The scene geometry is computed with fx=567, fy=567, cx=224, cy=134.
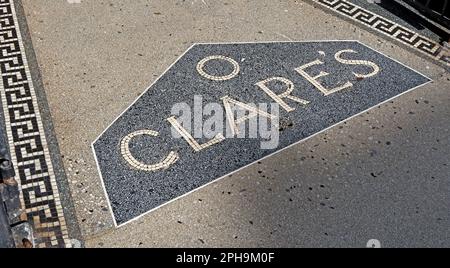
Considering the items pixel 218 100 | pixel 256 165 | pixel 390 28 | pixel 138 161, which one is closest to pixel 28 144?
pixel 138 161

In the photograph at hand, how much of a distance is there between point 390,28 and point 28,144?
464 cm

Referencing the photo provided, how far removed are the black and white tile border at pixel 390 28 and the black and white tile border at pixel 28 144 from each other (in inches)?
154

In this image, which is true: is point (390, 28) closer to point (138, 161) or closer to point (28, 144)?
point (138, 161)

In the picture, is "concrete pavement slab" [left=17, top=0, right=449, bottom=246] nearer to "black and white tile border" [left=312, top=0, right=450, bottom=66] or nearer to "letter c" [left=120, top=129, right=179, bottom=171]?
"black and white tile border" [left=312, top=0, right=450, bottom=66]

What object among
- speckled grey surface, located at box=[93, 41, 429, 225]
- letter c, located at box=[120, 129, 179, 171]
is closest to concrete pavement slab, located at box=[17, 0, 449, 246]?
speckled grey surface, located at box=[93, 41, 429, 225]

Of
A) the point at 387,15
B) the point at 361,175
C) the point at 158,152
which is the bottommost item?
the point at 158,152

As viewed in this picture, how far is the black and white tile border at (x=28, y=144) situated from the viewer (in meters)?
4.88

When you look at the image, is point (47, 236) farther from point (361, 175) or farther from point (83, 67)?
point (361, 175)

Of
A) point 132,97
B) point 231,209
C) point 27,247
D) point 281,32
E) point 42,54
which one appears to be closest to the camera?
point 27,247

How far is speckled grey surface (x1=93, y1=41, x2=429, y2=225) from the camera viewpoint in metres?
5.17

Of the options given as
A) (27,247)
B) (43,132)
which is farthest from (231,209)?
(43,132)

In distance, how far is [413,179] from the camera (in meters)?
5.32

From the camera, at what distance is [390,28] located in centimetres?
728
